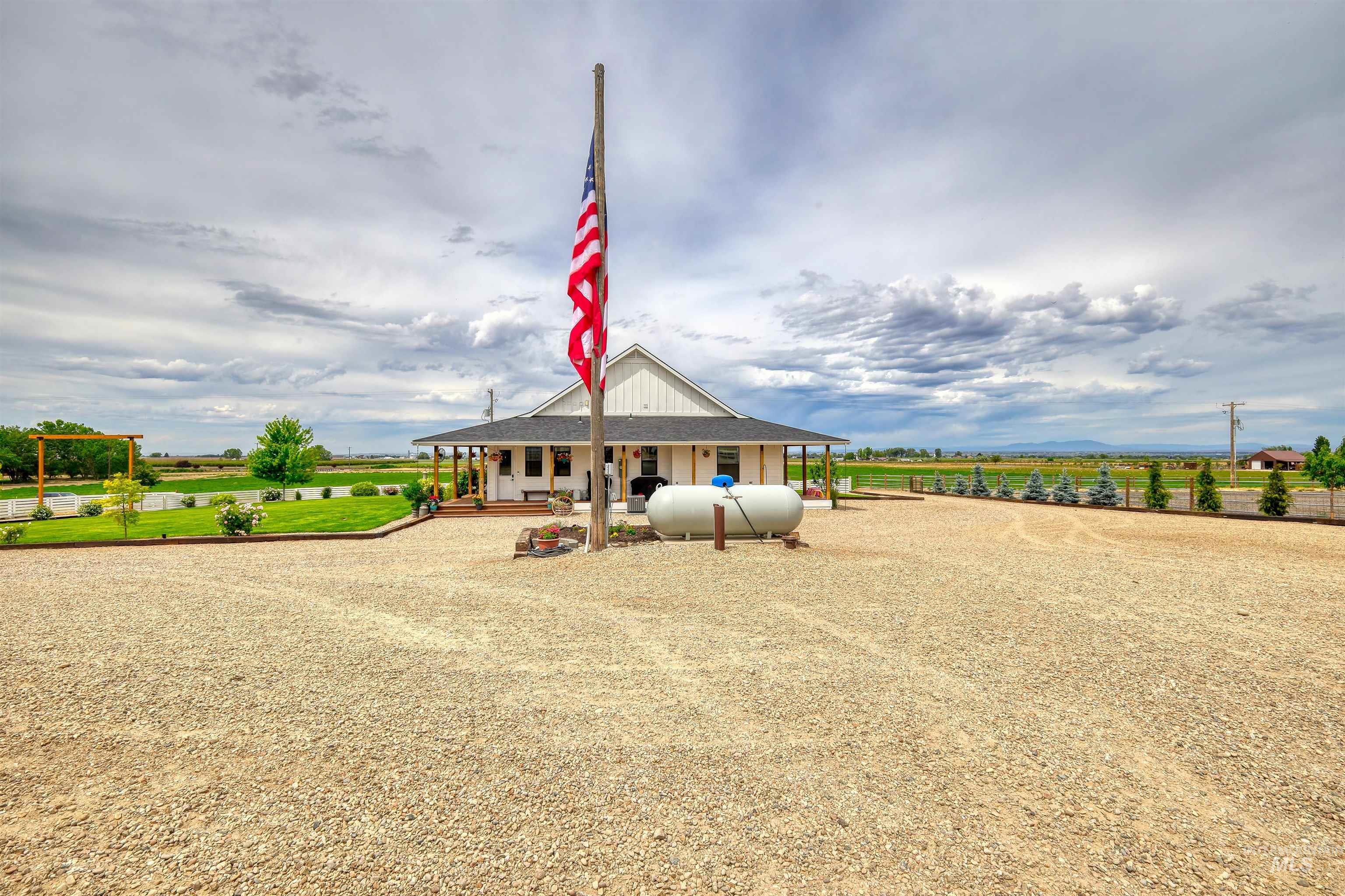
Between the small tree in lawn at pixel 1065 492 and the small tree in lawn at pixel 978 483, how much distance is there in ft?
11.4

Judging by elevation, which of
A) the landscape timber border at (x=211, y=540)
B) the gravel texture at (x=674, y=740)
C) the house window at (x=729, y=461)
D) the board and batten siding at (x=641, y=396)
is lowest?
the gravel texture at (x=674, y=740)

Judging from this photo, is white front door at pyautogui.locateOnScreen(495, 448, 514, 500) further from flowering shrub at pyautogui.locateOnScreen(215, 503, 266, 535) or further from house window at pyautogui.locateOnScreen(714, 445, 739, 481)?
flowering shrub at pyautogui.locateOnScreen(215, 503, 266, 535)

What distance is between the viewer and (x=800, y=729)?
4.84 m

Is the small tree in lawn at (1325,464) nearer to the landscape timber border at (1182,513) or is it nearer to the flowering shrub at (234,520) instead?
the landscape timber border at (1182,513)

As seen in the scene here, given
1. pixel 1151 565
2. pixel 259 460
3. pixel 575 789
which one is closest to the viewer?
pixel 575 789

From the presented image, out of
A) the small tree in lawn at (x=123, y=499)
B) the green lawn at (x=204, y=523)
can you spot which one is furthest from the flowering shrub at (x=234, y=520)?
the small tree in lawn at (x=123, y=499)

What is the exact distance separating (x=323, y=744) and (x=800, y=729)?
399cm

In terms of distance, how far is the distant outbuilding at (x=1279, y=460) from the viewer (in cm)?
8056

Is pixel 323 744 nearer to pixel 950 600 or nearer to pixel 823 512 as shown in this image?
pixel 950 600

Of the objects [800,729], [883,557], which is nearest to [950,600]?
[883,557]

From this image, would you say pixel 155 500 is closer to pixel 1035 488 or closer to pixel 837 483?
pixel 837 483

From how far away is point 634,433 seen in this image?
24266 millimetres

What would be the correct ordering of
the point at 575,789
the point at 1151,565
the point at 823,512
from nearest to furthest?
the point at 575,789, the point at 1151,565, the point at 823,512

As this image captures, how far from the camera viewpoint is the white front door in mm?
24203
